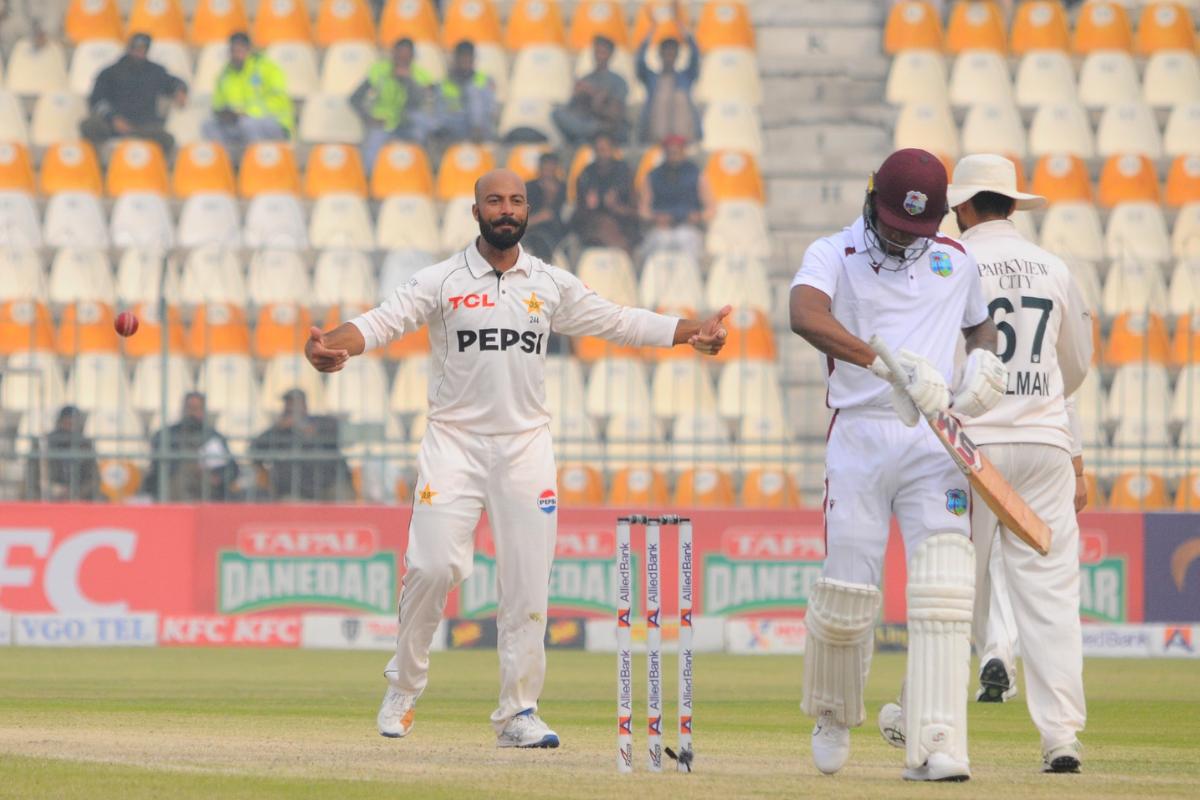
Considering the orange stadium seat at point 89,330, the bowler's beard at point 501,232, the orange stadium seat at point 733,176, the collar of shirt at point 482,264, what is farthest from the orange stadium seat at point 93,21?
the bowler's beard at point 501,232

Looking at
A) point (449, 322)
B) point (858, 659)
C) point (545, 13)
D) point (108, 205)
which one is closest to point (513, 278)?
point (449, 322)

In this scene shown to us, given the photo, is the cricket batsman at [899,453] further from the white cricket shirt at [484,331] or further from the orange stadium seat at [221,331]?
the orange stadium seat at [221,331]

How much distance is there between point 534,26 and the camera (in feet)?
68.3

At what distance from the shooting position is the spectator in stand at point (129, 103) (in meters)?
19.6

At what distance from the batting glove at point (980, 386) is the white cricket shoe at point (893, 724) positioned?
1388 mm

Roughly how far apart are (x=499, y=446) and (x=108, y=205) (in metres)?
12.2

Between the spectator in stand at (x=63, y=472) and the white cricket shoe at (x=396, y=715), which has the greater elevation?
the spectator in stand at (x=63, y=472)

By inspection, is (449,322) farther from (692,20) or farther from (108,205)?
(692,20)

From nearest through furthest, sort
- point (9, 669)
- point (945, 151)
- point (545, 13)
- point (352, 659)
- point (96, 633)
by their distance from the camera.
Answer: point (9, 669)
point (352, 659)
point (96, 633)
point (945, 151)
point (545, 13)

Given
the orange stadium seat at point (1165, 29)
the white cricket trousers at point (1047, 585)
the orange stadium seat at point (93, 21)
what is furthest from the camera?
the orange stadium seat at point (93, 21)

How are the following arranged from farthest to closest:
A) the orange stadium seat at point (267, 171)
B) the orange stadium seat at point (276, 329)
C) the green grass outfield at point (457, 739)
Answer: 1. the orange stadium seat at point (267, 171)
2. the orange stadium seat at point (276, 329)
3. the green grass outfield at point (457, 739)

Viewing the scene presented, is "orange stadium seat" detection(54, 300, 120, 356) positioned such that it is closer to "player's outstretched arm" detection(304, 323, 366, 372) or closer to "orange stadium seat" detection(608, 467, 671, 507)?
"orange stadium seat" detection(608, 467, 671, 507)

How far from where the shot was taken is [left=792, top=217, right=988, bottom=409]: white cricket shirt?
6.77m

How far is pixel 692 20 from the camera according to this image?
21078 millimetres
